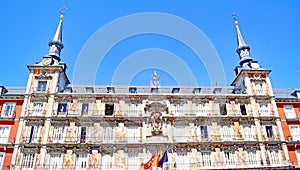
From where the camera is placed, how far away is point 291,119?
39.0 meters

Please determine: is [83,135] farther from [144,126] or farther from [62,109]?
[144,126]

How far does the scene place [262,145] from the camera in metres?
36.3

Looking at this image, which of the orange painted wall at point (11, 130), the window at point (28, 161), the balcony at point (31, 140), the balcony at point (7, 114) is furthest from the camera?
the balcony at point (7, 114)

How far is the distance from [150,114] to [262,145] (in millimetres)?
15763

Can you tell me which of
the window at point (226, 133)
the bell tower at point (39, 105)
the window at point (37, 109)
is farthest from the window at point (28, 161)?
the window at point (226, 133)

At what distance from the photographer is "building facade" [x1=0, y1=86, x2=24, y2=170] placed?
1342 inches

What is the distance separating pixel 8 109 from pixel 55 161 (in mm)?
10593

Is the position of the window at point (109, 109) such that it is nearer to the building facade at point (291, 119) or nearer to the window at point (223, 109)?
the window at point (223, 109)

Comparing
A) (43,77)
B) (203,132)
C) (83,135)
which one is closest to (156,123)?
(203,132)

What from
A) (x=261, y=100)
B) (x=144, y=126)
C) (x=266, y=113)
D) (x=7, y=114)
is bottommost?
(x=144, y=126)

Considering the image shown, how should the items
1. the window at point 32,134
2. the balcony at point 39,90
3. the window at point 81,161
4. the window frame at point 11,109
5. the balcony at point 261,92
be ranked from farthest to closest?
1. the balcony at point 261,92
2. the balcony at point 39,90
3. the window frame at point 11,109
4. the window at point 32,134
5. the window at point 81,161

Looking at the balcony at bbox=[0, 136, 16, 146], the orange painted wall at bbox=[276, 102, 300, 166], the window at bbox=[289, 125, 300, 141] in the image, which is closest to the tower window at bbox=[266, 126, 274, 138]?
the orange painted wall at bbox=[276, 102, 300, 166]

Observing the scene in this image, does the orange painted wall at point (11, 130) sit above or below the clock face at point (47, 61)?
below

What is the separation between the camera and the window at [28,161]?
109 feet
